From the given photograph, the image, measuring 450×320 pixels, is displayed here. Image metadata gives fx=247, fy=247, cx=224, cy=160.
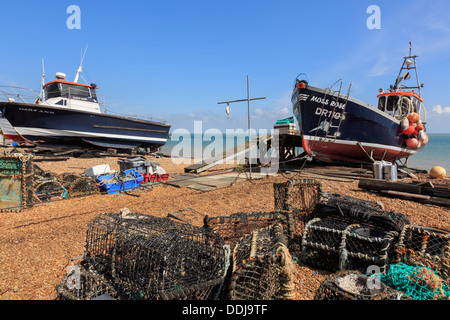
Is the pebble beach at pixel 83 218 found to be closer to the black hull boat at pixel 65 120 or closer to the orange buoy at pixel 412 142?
the orange buoy at pixel 412 142

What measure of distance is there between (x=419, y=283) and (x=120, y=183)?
26.9 feet

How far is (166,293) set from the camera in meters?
2.25

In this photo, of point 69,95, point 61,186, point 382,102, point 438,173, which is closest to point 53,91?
point 69,95

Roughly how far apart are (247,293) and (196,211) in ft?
13.1

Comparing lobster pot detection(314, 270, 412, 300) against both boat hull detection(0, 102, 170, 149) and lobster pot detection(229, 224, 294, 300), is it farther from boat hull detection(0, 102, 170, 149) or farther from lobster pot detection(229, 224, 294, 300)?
boat hull detection(0, 102, 170, 149)

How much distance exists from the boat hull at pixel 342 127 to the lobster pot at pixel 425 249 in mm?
10377

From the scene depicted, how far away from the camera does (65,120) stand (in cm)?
1736

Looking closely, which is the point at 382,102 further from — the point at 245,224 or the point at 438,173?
the point at 245,224

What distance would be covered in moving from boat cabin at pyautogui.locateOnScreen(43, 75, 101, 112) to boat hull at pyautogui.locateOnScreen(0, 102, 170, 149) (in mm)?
1037

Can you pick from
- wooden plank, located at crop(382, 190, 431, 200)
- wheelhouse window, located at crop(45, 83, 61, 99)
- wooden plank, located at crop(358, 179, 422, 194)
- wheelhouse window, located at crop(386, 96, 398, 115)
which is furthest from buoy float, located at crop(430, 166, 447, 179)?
wheelhouse window, located at crop(45, 83, 61, 99)

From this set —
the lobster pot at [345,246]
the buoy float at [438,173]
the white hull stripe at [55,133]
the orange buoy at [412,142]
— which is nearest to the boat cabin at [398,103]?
the orange buoy at [412,142]

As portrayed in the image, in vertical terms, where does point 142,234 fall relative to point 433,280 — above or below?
above
